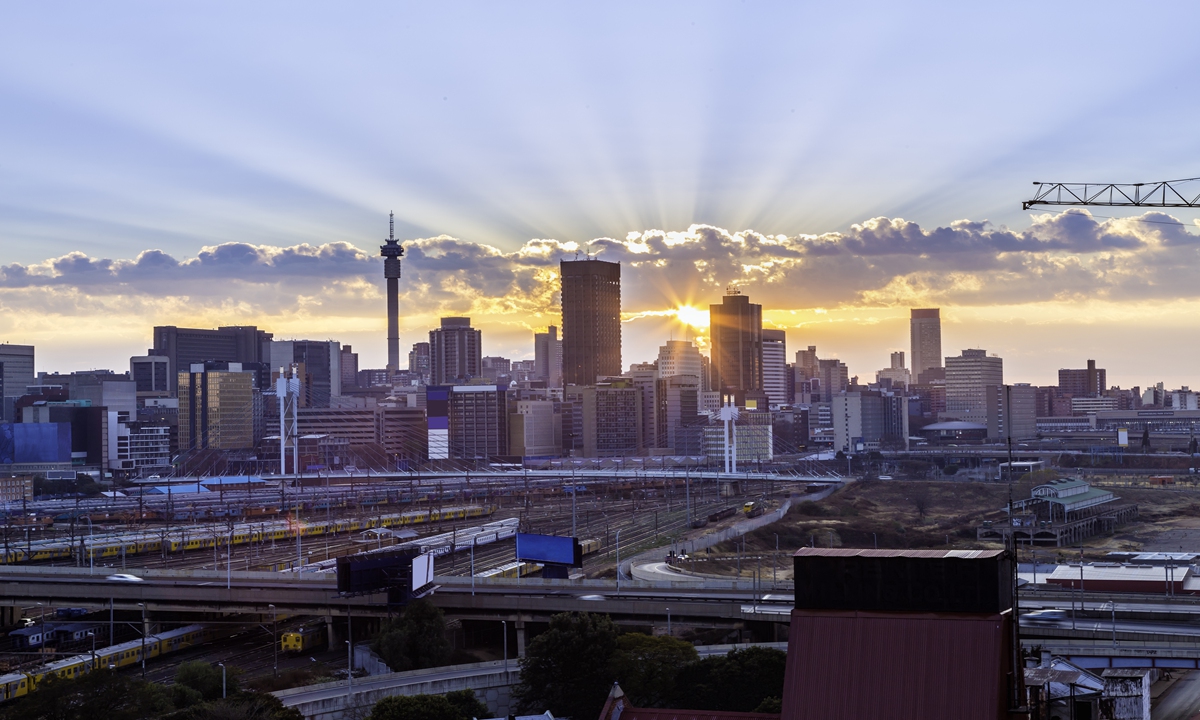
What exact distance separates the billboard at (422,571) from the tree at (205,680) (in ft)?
29.9

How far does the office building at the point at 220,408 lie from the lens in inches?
7111

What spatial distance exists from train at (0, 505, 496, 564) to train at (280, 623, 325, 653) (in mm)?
23709

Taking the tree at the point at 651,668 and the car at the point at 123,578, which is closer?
the tree at the point at 651,668

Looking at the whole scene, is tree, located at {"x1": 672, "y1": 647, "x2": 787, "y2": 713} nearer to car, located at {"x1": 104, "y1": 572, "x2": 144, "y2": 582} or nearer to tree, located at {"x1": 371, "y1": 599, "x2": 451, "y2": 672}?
tree, located at {"x1": 371, "y1": 599, "x2": 451, "y2": 672}

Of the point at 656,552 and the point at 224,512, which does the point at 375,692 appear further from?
the point at 224,512

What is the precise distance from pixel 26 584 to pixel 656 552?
36116 mm

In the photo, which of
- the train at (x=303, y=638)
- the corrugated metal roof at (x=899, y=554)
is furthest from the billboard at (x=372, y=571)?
the corrugated metal roof at (x=899, y=554)

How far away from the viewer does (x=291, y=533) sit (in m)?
91.9

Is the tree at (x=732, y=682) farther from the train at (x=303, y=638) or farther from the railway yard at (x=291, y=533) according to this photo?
the train at (x=303, y=638)

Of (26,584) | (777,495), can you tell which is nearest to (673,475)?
(777,495)

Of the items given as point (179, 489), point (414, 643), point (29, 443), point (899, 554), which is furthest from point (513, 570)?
point (29, 443)

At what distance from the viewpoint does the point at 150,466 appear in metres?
171

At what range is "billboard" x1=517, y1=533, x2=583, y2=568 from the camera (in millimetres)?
55531

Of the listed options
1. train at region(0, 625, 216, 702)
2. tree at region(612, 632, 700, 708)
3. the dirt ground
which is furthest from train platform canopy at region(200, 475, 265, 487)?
tree at region(612, 632, 700, 708)
